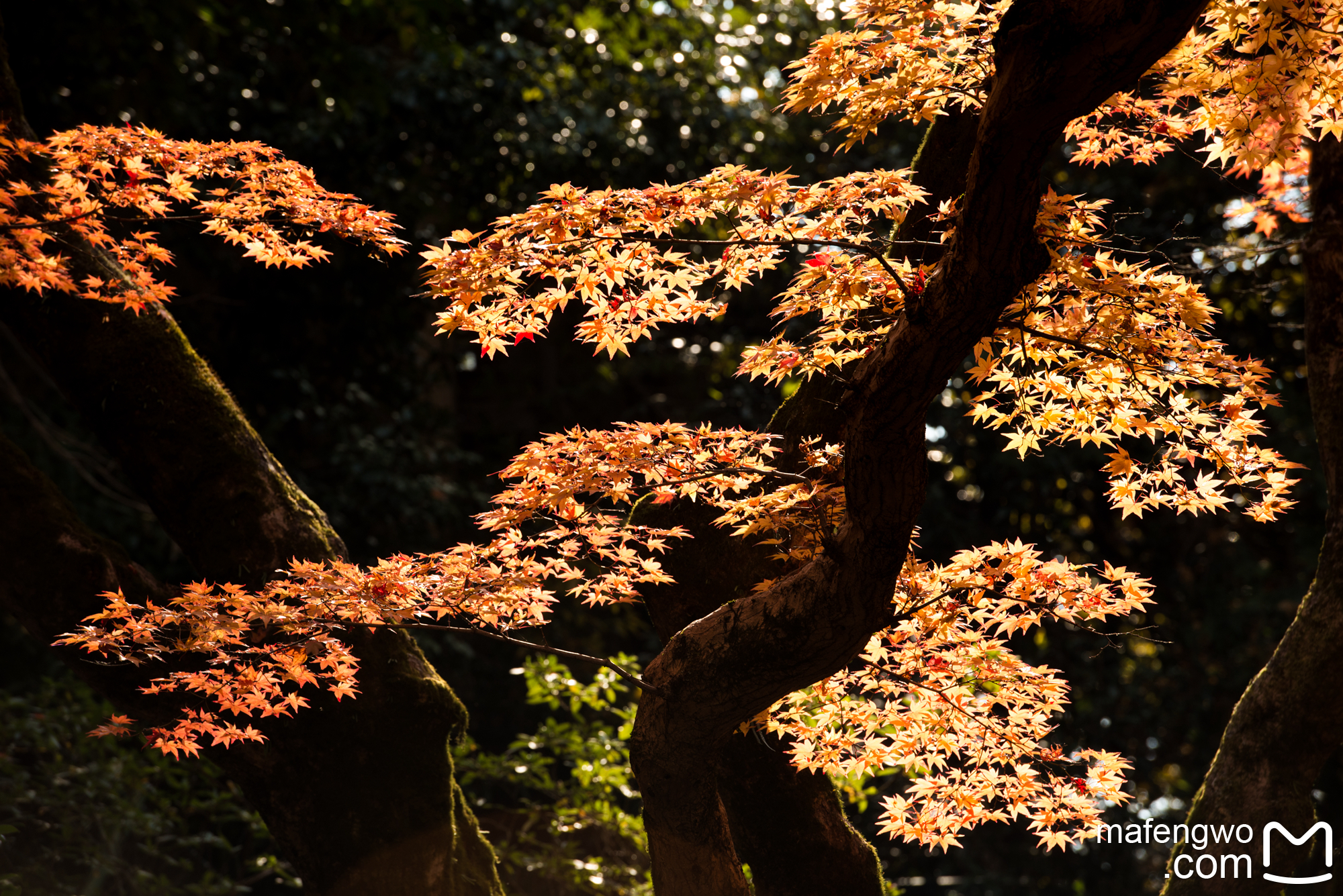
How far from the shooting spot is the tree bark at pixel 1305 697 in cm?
329

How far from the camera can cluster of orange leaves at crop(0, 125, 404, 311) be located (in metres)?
3.09

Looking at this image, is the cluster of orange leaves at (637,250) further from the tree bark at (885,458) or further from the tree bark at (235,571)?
the tree bark at (235,571)

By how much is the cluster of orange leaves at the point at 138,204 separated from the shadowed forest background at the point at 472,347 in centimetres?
292

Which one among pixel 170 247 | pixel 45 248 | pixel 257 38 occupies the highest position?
pixel 257 38

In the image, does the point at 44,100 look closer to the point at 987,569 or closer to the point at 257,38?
the point at 257,38

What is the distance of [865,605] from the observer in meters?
2.54

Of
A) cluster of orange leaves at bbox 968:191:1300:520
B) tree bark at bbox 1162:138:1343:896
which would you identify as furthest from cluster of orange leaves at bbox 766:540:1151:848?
tree bark at bbox 1162:138:1343:896

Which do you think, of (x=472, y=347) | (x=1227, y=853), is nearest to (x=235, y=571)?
(x=1227, y=853)

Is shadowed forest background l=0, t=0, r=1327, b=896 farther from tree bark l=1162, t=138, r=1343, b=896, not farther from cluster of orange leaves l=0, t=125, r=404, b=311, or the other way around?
tree bark l=1162, t=138, r=1343, b=896

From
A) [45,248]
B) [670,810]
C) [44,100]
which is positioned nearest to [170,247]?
[44,100]

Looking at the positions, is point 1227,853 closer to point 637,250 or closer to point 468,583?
point 468,583

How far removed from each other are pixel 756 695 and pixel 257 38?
261 inches

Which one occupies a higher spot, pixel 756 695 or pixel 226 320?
pixel 226 320

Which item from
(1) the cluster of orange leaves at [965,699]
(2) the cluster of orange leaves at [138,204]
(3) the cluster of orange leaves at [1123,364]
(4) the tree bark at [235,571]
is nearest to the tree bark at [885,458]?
(3) the cluster of orange leaves at [1123,364]
